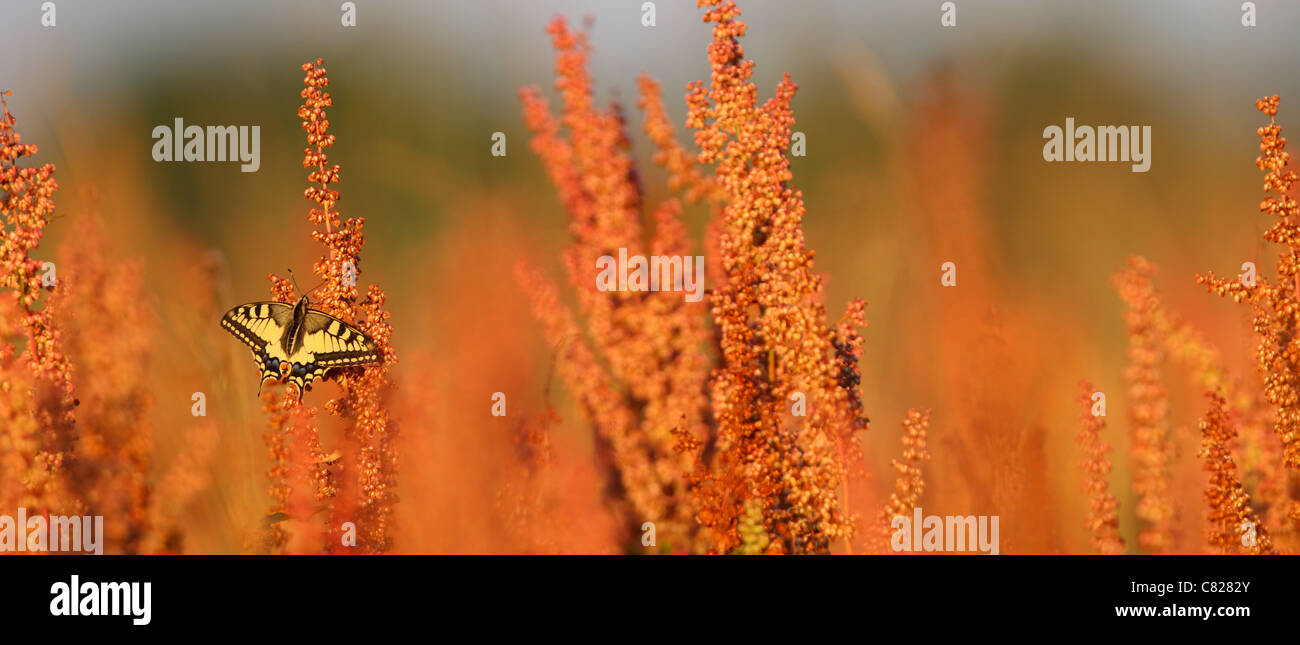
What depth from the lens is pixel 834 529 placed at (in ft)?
17.7

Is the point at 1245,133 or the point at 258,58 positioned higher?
the point at 258,58

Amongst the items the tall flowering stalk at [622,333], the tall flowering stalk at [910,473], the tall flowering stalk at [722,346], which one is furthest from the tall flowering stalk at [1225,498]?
the tall flowering stalk at [622,333]

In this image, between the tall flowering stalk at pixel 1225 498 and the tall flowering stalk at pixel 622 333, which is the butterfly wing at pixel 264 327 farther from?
the tall flowering stalk at pixel 1225 498

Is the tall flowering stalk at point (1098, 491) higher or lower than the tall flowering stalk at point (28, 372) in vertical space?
lower

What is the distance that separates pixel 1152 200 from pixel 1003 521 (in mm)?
1887

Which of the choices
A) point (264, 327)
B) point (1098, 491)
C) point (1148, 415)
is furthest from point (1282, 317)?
point (264, 327)

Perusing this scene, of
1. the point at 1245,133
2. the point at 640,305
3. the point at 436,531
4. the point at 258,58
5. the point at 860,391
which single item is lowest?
the point at 436,531

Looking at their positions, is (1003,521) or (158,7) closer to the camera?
(1003,521)

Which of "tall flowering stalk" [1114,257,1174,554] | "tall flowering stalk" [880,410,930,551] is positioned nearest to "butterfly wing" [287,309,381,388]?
"tall flowering stalk" [880,410,930,551]

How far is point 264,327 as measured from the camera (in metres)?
5.36

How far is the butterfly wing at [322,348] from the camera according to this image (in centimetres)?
528

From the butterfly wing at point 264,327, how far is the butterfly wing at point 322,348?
0.31 ft

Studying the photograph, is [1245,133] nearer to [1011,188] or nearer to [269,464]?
[1011,188]

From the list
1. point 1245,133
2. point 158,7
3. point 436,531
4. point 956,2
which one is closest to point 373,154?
point 158,7
